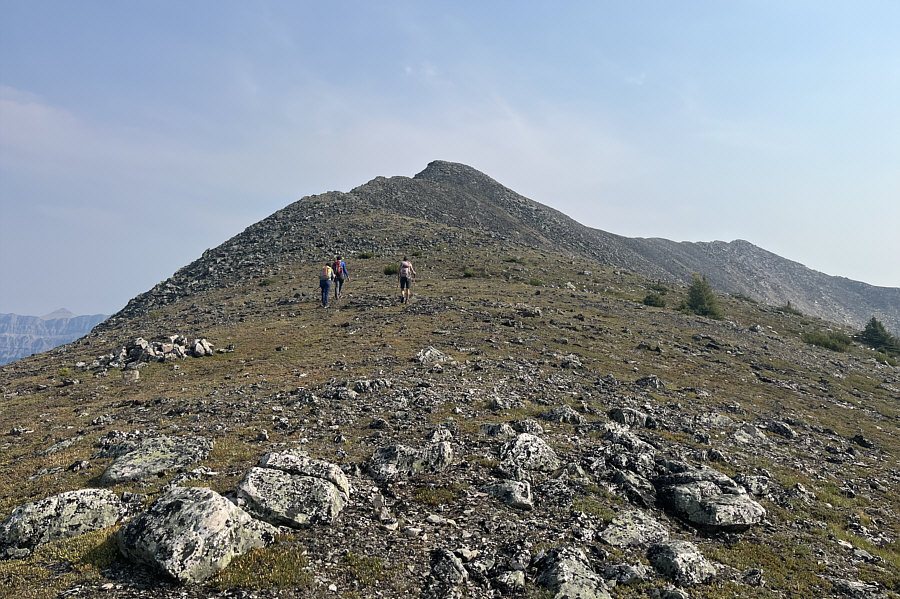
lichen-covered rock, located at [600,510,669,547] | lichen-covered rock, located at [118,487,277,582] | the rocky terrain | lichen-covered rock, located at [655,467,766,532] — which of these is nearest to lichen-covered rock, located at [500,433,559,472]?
the rocky terrain

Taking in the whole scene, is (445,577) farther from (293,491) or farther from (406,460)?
(406,460)

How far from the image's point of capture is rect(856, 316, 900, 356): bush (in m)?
46.7

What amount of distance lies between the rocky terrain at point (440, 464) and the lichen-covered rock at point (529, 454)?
0.08 meters

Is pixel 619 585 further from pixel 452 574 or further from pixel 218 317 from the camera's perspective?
pixel 218 317

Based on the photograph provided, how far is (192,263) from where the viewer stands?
6669 centimetres

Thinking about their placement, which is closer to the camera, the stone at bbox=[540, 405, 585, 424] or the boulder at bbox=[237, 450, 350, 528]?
the boulder at bbox=[237, 450, 350, 528]

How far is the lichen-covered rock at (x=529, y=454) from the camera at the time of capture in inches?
504

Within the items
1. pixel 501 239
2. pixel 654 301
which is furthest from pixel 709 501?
pixel 501 239

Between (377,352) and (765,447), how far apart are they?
18826 millimetres

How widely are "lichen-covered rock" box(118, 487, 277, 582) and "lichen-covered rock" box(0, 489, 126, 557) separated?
5.27 feet

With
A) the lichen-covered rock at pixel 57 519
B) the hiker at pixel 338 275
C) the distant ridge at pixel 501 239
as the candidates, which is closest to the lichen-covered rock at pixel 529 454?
the lichen-covered rock at pixel 57 519

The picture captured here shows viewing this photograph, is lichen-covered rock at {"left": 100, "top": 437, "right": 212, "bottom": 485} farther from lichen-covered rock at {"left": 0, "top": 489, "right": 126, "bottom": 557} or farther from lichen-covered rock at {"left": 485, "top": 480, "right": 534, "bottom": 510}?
lichen-covered rock at {"left": 485, "top": 480, "right": 534, "bottom": 510}

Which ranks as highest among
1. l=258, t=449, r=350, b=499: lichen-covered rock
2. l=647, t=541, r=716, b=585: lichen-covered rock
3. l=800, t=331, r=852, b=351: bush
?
l=800, t=331, r=852, b=351: bush

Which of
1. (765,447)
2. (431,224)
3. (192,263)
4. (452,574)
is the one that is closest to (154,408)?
(452,574)
